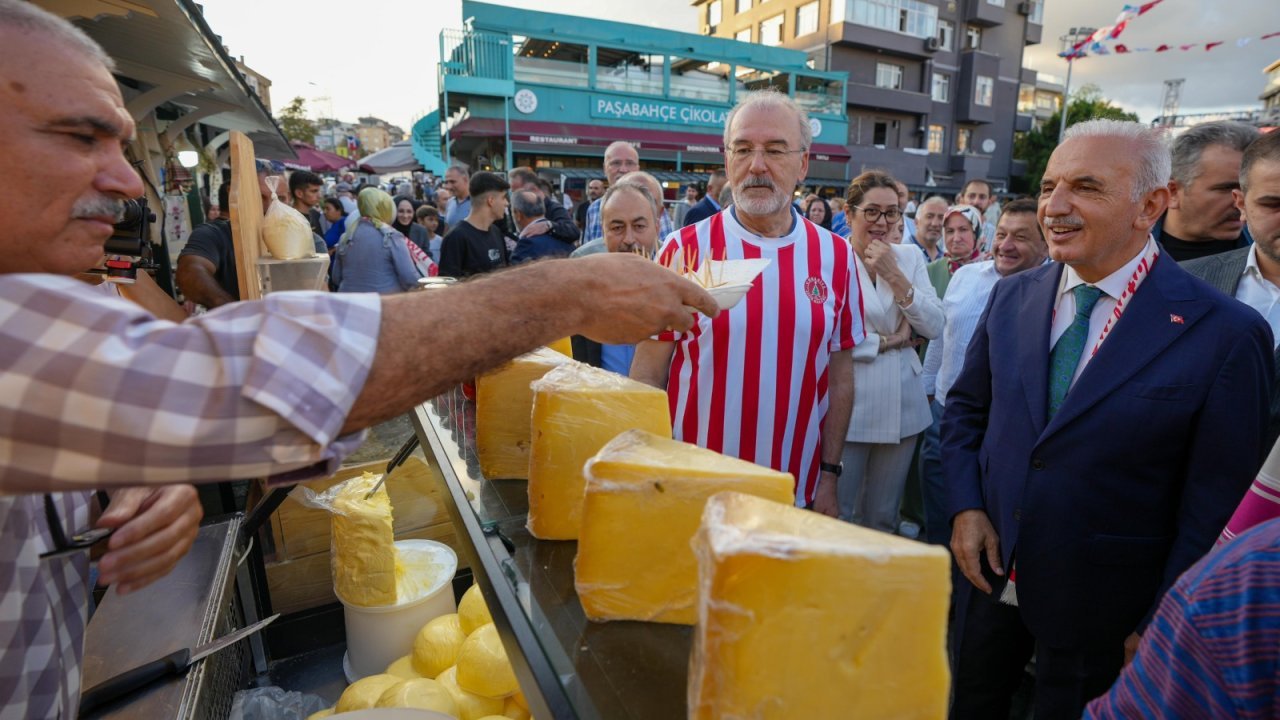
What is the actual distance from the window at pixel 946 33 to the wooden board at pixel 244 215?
42047 mm

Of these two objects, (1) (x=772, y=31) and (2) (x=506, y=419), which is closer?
(2) (x=506, y=419)

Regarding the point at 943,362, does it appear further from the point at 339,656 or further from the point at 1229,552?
the point at 339,656

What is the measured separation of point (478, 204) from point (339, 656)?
362cm

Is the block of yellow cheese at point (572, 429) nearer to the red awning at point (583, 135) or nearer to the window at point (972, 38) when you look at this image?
the red awning at point (583, 135)

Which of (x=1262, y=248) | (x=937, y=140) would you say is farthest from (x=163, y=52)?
(x=937, y=140)

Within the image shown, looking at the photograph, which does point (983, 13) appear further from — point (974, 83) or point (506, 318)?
point (506, 318)

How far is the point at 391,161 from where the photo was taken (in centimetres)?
2891

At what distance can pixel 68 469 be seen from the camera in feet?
2.08

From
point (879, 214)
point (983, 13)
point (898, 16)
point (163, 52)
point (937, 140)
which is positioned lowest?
point (879, 214)

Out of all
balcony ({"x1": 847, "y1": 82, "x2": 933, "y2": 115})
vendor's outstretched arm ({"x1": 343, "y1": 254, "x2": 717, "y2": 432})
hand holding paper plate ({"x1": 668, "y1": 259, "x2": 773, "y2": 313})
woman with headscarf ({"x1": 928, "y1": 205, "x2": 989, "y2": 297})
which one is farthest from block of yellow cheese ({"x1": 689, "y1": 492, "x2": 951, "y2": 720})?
balcony ({"x1": 847, "y1": 82, "x2": 933, "y2": 115})

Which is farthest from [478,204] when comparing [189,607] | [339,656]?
[189,607]

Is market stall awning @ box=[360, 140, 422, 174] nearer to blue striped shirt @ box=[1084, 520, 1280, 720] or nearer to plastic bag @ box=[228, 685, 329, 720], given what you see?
plastic bag @ box=[228, 685, 329, 720]

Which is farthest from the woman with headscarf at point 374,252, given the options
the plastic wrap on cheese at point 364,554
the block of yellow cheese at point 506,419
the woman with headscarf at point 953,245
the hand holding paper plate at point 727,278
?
the hand holding paper plate at point 727,278

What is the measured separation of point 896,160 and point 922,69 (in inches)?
254
